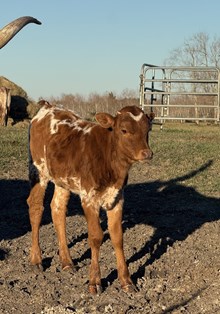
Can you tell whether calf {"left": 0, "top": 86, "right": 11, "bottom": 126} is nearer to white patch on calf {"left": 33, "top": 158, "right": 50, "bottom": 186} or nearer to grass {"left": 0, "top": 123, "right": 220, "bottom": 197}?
grass {"left": 0, "top": 123, "right": 220, "bottom": 197}

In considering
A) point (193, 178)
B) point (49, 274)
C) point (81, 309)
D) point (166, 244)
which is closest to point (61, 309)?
point (81, 309)

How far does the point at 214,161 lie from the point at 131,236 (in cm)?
804

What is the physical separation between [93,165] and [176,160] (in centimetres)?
986

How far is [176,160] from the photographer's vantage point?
16297 mm

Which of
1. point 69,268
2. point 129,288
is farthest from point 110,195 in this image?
point 69,268

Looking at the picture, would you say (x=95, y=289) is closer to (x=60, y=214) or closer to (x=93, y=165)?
(x=93, y=165)

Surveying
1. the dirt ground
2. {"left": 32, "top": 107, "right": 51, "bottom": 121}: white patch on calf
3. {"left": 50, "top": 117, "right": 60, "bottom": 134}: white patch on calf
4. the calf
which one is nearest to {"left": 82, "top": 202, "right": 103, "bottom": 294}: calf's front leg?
the dirt ground

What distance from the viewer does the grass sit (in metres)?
14.1

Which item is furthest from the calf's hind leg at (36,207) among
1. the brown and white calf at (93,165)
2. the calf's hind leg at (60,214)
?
the calf's hind leg at (60,214)

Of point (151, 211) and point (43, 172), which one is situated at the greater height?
point (43, 172)

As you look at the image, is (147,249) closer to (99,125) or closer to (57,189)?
(57,189)

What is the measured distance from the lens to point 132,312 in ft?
19.1

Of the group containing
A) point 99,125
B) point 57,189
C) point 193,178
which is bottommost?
point 193,178

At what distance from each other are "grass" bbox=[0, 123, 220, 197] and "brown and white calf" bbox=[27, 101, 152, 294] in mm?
5750
